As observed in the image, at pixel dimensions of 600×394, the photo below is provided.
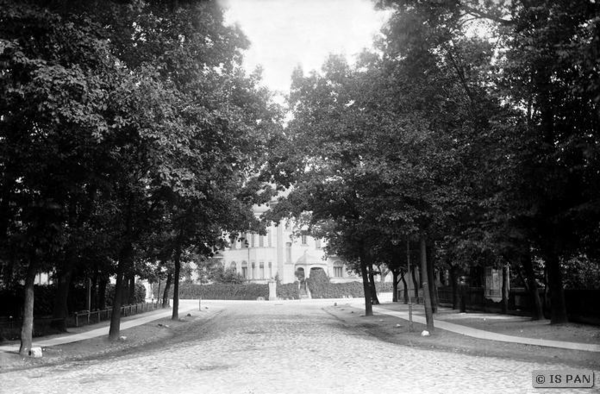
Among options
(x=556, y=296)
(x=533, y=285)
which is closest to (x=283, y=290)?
(x=533, y=285)

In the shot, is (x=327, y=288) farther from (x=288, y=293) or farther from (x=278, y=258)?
(x=278, y=258)

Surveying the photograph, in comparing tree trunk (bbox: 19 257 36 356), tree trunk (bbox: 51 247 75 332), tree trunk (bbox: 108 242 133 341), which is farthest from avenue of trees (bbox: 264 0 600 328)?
tree trunk (bbox: 19 257 36 356)

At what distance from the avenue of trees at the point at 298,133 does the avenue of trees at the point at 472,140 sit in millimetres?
70

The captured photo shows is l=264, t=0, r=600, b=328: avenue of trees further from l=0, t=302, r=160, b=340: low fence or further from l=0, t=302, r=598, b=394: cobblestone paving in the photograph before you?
l=0, t=302, r=160, b=340: low fence

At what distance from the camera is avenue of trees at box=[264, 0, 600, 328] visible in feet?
52.6

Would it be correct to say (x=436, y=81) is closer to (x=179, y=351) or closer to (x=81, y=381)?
(x=179, y=351)

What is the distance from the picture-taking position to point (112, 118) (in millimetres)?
14266

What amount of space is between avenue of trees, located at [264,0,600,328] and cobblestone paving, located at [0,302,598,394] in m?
5.49

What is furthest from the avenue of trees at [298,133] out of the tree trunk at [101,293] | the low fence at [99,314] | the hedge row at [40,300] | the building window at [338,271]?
the building window at [338,271]

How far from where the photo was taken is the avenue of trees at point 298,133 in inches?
529

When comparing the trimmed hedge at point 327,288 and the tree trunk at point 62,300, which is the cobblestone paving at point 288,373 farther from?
the trimmed hedge at point 327,288

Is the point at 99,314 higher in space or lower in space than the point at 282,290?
lower

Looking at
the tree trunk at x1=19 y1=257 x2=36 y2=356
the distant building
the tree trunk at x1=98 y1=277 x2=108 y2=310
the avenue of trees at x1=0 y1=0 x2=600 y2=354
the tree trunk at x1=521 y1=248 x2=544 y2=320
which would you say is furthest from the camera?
the distant building

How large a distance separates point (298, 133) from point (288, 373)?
16161mm
